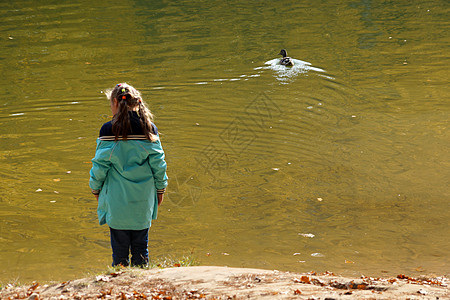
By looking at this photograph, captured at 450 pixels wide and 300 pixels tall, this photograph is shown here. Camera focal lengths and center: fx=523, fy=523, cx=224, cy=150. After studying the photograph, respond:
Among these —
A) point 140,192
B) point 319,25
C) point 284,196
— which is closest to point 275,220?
point 284,196

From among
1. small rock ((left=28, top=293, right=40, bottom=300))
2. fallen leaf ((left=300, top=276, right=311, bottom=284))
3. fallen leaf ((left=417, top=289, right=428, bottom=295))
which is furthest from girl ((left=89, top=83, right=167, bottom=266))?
fallen leaf ((left=417, top=289, right=428, bottom=295))

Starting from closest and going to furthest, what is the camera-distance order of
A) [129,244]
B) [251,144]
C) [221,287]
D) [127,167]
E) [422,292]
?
[422,292] → [221,287] → [127,167] → [129,244] → [251,144]

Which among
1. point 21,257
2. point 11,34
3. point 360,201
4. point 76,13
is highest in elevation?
point 76,13

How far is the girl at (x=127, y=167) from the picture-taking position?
165 inches

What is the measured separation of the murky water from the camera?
5867 millimetres

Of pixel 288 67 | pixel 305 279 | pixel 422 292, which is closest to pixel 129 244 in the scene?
pixel 305 279

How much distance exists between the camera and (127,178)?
4.27 m

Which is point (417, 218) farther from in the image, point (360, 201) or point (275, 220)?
point (275, 220)

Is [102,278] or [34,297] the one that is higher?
[102,278]

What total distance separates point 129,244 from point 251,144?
452cm

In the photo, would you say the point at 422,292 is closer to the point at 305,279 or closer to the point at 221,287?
the point at 305,279

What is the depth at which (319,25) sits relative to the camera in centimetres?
1825

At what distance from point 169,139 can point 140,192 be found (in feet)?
15.4

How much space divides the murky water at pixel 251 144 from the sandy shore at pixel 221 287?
1.09 metres
